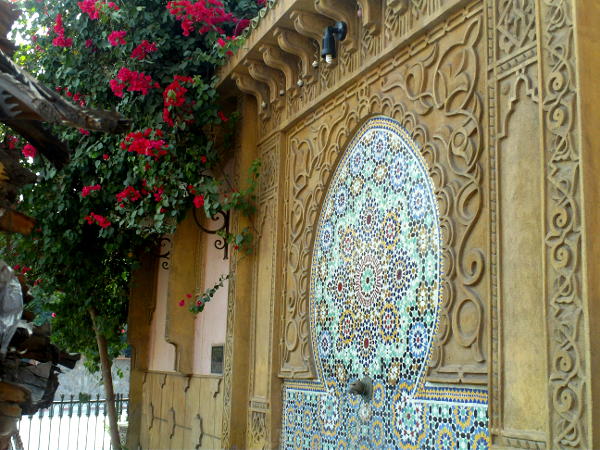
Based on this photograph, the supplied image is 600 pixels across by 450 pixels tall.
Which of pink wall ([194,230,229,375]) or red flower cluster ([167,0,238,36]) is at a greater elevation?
red flower cluster ([167,0,238,36])

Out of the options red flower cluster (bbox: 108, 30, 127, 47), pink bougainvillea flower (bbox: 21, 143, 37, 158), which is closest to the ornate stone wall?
red flower cluster (bbox: 108, 30, 127, 47)

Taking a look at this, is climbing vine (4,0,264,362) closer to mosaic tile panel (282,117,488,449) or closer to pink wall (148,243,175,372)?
pink wall (148,243,175,372)

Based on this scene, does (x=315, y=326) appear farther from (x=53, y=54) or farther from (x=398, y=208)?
(x=53, y=54)

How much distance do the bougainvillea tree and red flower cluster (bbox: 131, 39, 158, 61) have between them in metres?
0.01

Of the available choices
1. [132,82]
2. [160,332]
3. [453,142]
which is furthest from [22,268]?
[453,142]

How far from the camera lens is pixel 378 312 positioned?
4.08m

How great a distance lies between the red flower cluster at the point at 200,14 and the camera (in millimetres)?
5895

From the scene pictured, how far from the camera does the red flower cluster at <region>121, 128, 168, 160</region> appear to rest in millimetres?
5945

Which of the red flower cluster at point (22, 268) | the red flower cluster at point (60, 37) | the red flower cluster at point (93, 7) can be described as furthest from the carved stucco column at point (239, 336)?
the red flower cluster at point (22, 268)

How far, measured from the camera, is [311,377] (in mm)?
4730

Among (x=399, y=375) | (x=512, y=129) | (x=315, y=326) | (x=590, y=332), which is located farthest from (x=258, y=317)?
(x=590, y=332)

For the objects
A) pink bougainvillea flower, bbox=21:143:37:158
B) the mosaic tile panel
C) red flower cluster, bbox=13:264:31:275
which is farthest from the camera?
red flower cluster, bbox=13:264:31:275

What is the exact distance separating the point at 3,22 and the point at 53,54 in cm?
418

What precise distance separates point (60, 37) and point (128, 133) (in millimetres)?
1284
